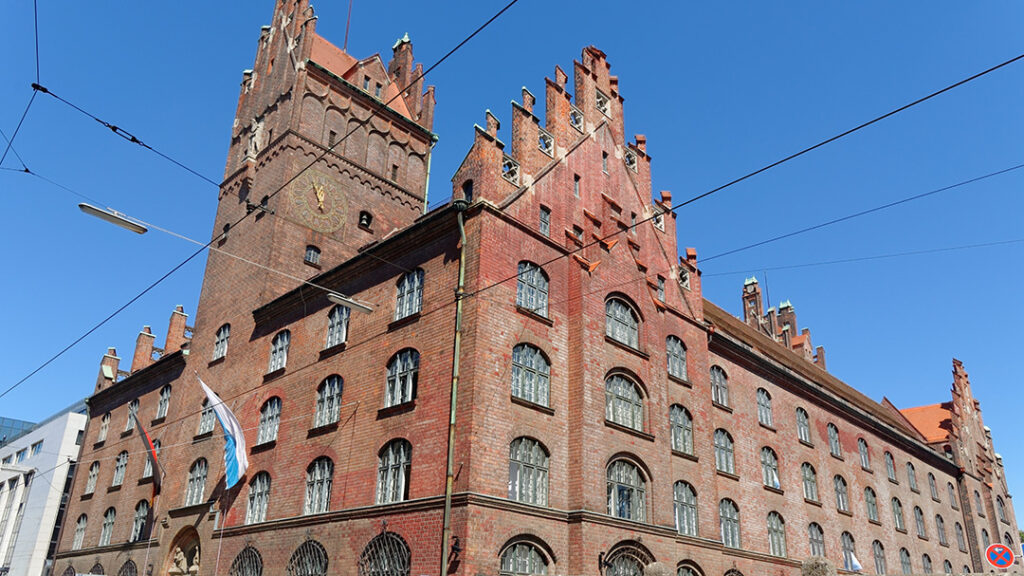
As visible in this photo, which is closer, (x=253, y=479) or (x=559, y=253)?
(x=559, y=253)

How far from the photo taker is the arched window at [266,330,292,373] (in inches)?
1138

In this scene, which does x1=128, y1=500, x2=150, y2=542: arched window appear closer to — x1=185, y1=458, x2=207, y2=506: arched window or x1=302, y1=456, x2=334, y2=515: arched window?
x1=185, y1=458, x2=207, y2=506: arched window

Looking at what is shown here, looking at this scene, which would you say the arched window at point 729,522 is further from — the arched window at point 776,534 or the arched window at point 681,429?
the arched window at point 681,429

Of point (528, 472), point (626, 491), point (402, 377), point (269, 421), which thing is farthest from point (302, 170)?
point (626, 491)

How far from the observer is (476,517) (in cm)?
1906

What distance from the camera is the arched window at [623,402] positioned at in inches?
955

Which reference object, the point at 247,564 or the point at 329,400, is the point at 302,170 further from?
the point at 247,564

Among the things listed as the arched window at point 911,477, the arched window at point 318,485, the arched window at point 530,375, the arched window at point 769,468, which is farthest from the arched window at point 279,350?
the arched window at point 911,477

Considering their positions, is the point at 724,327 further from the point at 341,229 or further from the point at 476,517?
the point at 476,517

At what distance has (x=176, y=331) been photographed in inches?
1665

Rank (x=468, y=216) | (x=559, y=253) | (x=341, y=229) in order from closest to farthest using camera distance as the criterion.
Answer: (x=468, y=216)
(x=559, y=253)
(x=341, y=229)

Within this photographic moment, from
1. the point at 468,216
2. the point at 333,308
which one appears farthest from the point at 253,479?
the point at 468,216

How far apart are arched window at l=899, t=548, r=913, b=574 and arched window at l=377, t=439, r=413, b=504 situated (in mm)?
29485

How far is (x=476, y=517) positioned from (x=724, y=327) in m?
21.5
